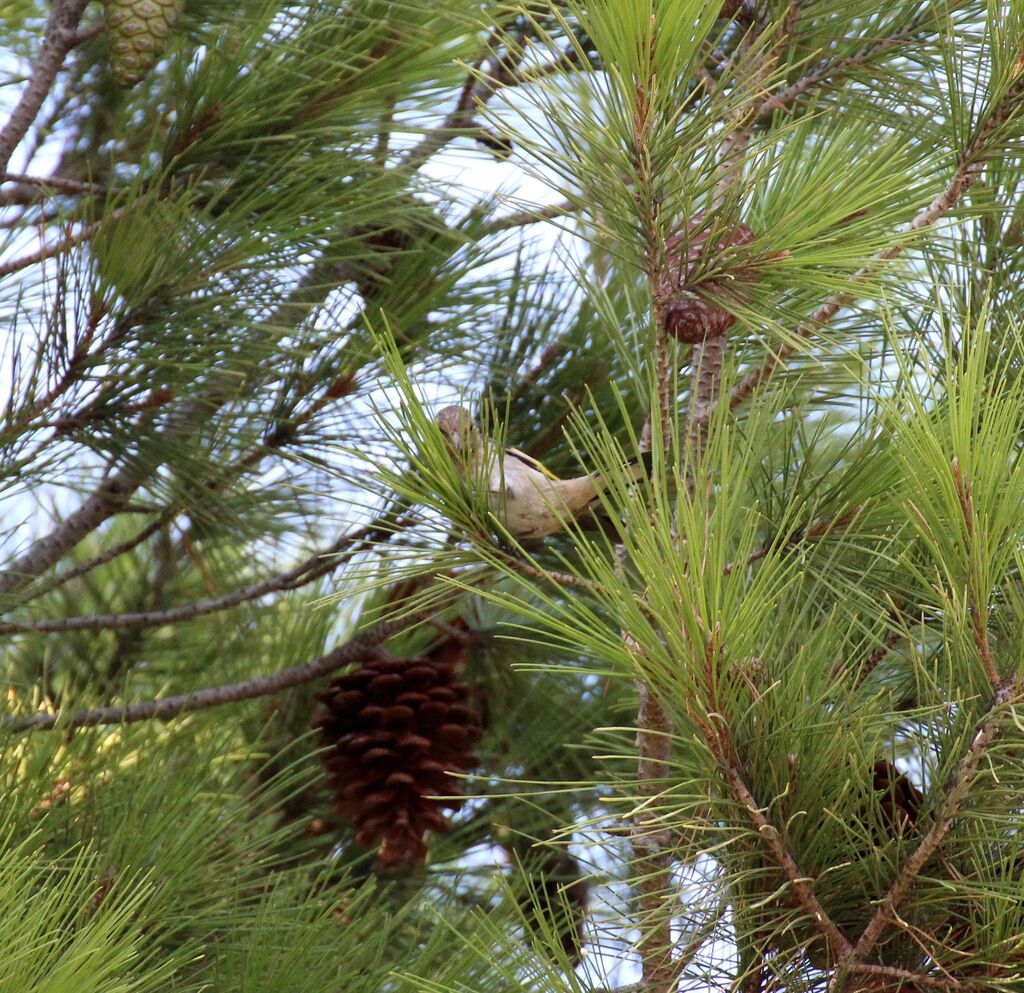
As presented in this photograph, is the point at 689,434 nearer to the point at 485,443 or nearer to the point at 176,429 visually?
the point at 485,443

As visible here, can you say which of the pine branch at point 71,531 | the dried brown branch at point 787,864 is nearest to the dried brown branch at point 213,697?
the pine branch at point 71,531

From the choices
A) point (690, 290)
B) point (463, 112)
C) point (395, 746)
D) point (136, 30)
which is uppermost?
point (136, 30)

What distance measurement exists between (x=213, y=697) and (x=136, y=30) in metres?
0.58

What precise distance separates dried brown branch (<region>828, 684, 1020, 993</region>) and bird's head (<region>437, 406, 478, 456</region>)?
0.32 metres


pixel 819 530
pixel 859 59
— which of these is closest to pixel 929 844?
pixel 819 530

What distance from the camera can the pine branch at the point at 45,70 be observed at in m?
1.03

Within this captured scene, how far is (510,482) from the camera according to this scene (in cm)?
79

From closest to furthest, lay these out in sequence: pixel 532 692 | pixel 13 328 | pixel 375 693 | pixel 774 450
A: pixel 774 450 → pixel 13 328 → pixel 375 693 → pixel 532 692

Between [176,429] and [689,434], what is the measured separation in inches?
23.9

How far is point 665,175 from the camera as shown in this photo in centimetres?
69

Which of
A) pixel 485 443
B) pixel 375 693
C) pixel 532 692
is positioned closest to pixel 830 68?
pixel 485 443

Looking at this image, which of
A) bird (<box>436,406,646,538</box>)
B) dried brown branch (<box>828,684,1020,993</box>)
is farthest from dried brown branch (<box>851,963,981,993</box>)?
bird (<box>436,406,646,538</box>)

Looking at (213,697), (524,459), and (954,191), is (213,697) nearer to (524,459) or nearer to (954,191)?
(524,459)

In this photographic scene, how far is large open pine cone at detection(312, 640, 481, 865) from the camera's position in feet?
4.13
